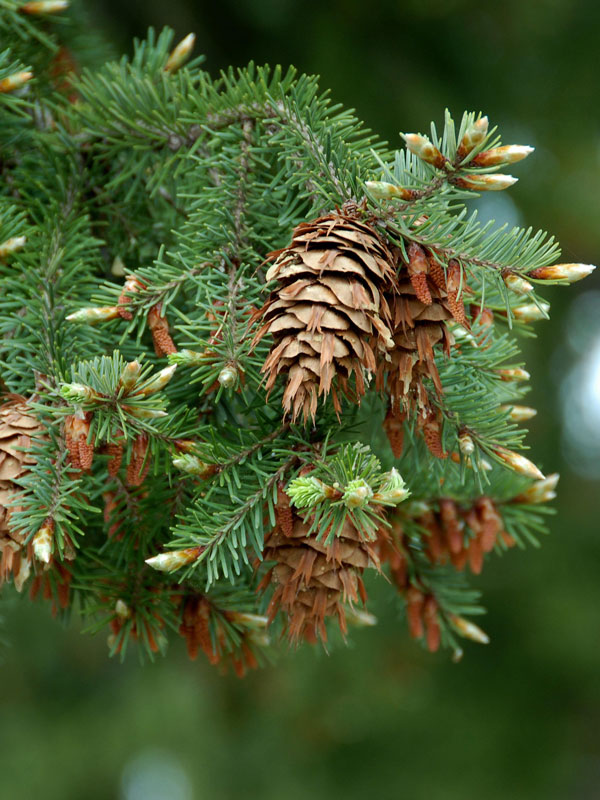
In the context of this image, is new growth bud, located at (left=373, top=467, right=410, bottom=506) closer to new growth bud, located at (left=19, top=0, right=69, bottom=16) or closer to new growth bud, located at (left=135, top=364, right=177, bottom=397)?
new growth bud, located at (left=135, top=364, right=177, bottom=397)

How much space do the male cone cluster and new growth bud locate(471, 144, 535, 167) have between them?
37 cm

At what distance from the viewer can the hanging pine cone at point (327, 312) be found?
73cm

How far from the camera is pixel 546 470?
4062 mm

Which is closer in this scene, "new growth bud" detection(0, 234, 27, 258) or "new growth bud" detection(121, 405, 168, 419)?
"new growth bud" detection(121, 405, 168, 419)

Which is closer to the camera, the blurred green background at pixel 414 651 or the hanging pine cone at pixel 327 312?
the hanging pine cone at pixel 327 312

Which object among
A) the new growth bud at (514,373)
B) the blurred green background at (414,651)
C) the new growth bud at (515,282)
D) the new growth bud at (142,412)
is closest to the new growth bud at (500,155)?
the new growth bud at (515,282)

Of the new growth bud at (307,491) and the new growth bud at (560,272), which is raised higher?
the new growth bud at (560,272)

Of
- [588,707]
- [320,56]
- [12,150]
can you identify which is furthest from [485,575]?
[12,150]

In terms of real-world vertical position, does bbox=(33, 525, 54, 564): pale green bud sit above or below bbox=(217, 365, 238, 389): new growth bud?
below

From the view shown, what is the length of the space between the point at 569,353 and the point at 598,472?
0.82 m

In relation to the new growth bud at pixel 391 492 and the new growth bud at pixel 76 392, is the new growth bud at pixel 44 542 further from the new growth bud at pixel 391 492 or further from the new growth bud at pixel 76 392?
the new growth bud at pixel 391 492

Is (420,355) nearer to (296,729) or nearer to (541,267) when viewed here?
(541,267)

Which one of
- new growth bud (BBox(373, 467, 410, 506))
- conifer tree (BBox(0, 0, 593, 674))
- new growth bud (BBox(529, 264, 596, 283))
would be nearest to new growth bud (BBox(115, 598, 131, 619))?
conifer tree (BBox(0, 0, 593, 674))

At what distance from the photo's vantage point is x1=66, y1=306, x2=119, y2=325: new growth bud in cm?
85
